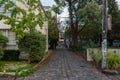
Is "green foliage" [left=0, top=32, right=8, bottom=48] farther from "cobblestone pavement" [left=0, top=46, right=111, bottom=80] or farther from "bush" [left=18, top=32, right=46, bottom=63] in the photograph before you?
"cobblestone pavement" [left=0, top=46, right=111, bottom=80]

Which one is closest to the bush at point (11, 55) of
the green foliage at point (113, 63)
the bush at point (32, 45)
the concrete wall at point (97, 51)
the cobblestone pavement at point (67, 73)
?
the bush at point (32, 45)

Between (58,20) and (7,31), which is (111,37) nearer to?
(58,20)

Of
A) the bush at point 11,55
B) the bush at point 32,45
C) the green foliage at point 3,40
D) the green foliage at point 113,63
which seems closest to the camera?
the green foliage at point 113,63

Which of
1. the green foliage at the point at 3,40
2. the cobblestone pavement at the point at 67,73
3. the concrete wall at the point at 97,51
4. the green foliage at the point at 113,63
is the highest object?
the green foliage at the point at 3,40

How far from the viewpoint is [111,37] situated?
48.6 m

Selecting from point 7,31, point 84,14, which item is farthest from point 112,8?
point 7,31

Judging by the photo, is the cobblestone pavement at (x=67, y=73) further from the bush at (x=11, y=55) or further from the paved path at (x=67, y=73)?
the bush at (x=11, y=55)

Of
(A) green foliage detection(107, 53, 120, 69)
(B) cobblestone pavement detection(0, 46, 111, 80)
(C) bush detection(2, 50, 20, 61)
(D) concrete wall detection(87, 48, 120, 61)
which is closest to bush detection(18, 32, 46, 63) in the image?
(B) cobblestone pavement detection(0, 46, 111, 80)

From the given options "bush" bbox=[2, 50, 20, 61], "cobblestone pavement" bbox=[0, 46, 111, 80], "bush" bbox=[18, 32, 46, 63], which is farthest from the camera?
"bush" bbox=[2, 50, 20, 61]

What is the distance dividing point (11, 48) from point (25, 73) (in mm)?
8331

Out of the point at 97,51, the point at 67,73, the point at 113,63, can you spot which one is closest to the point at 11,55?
the point at 97,51

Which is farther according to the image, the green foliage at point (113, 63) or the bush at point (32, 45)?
the bush at point (32, 45)

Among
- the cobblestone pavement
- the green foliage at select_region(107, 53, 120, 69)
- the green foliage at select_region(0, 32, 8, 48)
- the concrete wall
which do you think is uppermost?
the green foliage at select_region(0, 32, 8, 48)

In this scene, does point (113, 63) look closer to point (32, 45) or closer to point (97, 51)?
point (97, 51)
